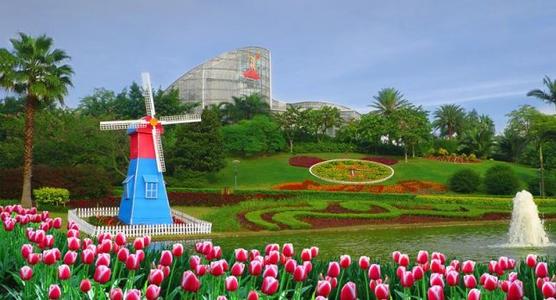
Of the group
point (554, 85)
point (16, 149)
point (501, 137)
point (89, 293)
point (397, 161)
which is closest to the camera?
point (89, 293)

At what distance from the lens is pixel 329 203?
1129 inches

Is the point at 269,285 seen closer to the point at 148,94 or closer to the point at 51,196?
the point at 148,94

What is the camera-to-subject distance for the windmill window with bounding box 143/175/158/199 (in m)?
24.3

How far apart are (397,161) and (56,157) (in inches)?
1202

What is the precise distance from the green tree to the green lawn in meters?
5.70

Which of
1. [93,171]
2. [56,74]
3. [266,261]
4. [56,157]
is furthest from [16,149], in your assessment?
[266,261]

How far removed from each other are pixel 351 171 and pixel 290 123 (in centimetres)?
1301

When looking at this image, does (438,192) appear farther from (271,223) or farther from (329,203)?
(271,223)

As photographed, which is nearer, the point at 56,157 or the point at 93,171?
the point at 93,171

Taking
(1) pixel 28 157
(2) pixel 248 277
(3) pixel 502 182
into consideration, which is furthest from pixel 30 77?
(3) pixel 502 182

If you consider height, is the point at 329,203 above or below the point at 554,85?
below

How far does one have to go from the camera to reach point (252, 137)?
51344mm

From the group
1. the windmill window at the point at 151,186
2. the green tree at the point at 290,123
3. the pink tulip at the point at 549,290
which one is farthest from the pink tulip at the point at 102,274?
the green tree at the point at 290,123

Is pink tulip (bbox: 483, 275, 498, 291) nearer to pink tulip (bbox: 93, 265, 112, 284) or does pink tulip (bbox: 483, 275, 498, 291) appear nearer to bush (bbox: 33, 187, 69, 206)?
pink tulip (bbox: 93, 265, 112, 284)
